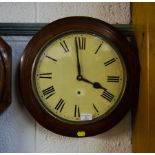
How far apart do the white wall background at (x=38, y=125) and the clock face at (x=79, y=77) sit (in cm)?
10

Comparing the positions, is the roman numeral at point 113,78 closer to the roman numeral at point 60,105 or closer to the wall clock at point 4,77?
the roman numeral at point 60,105

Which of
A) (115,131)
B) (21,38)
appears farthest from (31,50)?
(115,131)

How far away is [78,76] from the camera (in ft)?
2.65

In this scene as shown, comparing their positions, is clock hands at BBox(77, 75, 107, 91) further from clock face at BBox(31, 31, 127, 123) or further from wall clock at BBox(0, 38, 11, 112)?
wall clock at BBox(0, 38, 11, 112)

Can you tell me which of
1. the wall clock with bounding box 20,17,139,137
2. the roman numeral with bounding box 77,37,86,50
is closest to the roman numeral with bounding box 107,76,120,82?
the wall clock with bounding box 20,17,139,137

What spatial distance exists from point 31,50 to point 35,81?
0.30 feet

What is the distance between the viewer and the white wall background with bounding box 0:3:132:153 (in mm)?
858

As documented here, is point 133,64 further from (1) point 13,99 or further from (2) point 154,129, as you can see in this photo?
(1) point 13,99

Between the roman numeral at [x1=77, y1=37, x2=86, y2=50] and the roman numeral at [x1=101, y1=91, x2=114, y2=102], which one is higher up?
the roman numeral at [x1=77, y1=37, x2=86, y2=50]

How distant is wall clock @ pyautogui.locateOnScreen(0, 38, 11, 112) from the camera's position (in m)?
0.75

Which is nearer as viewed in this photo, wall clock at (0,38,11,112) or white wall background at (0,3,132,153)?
wall clock at (0,38,11,112)

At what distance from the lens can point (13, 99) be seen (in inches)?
33.6

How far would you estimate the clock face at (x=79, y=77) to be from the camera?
31.6 inches

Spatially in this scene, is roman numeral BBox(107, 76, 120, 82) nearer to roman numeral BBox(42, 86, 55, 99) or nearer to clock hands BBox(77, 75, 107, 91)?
clock hands BBox(77, 75, 107, 91)
